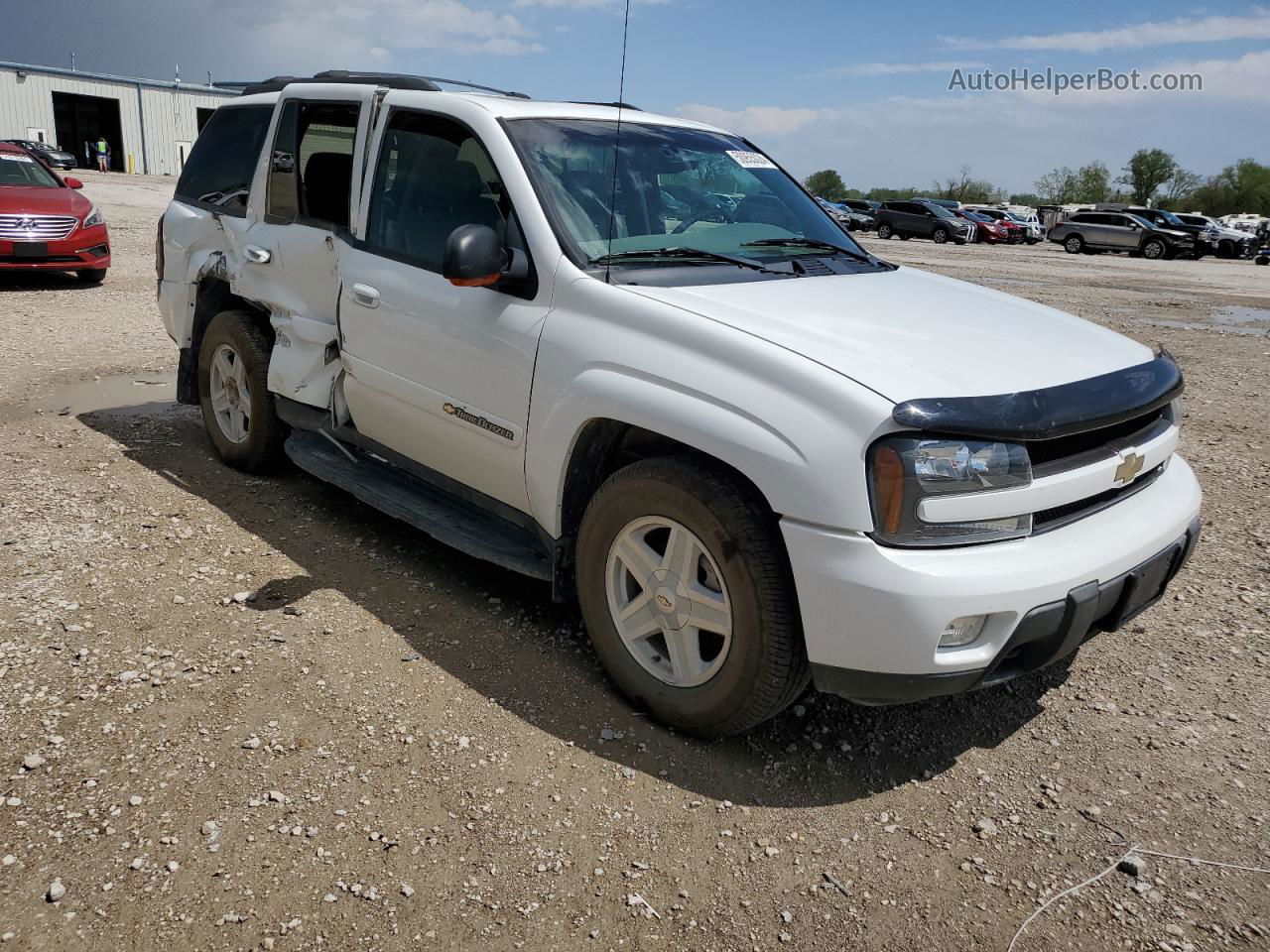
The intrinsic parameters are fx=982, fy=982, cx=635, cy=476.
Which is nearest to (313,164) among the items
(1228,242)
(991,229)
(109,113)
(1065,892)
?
(1065,892)

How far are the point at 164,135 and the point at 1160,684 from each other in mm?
60038

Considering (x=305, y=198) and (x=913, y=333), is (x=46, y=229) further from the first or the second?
(x=913, y=333)

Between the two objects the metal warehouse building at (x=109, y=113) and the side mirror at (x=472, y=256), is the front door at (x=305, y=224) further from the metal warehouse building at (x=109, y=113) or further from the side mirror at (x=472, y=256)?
the metal warehouse building at (x=109, y=113)

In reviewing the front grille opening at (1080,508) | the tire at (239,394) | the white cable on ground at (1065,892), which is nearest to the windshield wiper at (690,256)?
the front grille opening at (1080,508)

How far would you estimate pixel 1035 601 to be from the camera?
265 centimetres

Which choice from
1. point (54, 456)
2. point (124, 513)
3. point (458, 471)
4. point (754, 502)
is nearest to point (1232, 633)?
point (754, 502)

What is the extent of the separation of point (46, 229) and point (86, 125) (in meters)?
55.1

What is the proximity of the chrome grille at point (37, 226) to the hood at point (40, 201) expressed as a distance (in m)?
0.07

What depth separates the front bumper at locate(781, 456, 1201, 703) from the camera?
8.38ft

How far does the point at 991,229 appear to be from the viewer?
3812 centimetres

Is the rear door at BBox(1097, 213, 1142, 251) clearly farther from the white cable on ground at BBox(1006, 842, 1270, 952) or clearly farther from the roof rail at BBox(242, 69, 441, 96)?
the white cable on ground at BBox(1006, 842, 1270, 952)

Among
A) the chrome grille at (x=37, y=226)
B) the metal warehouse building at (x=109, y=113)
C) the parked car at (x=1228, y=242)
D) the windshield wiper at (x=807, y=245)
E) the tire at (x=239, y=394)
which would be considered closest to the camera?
the windshield wiper at (x=807, y=245)

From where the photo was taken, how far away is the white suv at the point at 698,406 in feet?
8.57

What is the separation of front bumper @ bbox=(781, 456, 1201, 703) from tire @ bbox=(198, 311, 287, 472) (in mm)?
3335
